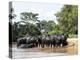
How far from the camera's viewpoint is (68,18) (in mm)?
2143

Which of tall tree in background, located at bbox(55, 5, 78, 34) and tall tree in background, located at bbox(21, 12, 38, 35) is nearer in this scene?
tall tree in background, located at bbox(21, 12, 38, 35)

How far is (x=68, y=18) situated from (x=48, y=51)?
17.7 inches

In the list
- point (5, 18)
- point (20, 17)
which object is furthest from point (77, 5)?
point (5, 18)

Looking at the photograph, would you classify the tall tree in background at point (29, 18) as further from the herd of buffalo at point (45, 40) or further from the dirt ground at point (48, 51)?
the dirt ground at point (48, 51)

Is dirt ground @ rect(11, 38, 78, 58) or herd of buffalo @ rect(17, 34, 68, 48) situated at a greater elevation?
herd of buffalo @ rect(17, 34, 68, 48)

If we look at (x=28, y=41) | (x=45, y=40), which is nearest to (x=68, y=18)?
(x=45, y=40)

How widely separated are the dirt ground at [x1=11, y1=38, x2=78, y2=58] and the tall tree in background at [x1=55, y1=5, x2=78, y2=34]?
0.12 m

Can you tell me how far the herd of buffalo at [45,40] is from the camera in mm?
1974

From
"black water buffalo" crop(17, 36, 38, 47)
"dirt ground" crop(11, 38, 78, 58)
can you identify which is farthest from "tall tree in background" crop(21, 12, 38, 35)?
"dirt ground" crop(11, 38, 78, 58)

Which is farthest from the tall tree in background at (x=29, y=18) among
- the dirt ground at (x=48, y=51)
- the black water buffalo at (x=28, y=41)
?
the dirt ground at (x=48, y=51)

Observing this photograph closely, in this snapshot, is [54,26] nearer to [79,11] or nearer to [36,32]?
[36,32]

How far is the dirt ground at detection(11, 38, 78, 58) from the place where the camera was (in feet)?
6.36

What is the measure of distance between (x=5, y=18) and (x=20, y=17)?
0.16 metres

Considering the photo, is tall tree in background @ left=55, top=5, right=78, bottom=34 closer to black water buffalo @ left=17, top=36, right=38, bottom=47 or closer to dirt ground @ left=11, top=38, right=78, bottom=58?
dirt ground @ left=11, top=38, right=78, bottom=58
